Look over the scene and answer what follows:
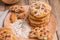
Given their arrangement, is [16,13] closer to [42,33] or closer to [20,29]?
[20,29]

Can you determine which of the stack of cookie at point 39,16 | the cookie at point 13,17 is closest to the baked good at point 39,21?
the stack of cookie at point 39,16

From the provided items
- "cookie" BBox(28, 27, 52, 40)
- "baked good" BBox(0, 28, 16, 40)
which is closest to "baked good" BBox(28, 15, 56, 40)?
"cookie" BBox(28, 27, 52, 40)

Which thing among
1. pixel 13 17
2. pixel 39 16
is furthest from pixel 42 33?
pixel 13 17

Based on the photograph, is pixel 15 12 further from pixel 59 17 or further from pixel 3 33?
pixel 59 17

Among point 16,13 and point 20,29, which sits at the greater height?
point 16,13

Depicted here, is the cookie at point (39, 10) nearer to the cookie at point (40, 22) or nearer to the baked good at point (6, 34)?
the cookie at point (40, 22)

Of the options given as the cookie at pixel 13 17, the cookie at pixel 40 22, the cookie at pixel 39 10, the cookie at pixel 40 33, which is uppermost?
the cookie at pixel 39 10
